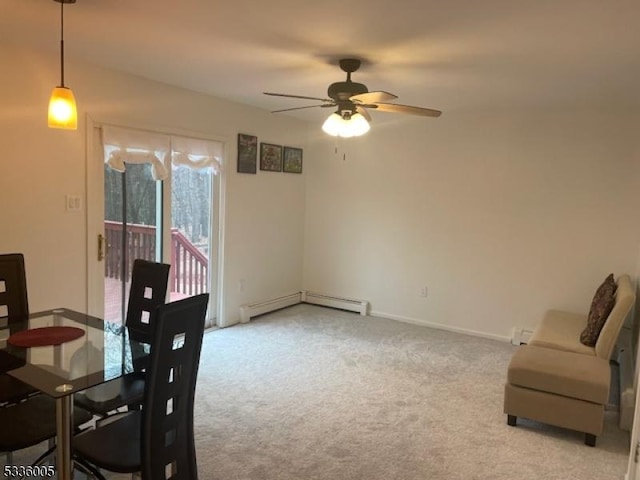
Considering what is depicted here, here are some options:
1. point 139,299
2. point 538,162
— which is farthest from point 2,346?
point 538,162

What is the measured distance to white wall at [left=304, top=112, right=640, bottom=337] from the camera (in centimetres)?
434

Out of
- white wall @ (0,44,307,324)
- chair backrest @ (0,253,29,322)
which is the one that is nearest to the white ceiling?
white wall @ (0,44,307,324)

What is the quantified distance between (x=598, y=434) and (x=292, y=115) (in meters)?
4.19

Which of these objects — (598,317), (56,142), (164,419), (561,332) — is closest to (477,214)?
(561,332)

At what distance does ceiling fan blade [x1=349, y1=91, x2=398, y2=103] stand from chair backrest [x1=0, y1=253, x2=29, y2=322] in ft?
7.24

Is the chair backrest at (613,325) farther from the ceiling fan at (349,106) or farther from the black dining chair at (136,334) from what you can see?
the black dining chair at (136,334)

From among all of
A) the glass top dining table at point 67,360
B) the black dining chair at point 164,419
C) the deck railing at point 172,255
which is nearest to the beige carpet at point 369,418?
the deck railing at point 172,255

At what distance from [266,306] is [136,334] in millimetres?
2988

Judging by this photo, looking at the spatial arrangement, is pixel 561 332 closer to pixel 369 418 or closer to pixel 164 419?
pixel 369 418

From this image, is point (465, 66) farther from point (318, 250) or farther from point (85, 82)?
point (318, 250)

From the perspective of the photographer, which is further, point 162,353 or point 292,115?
point 292,115

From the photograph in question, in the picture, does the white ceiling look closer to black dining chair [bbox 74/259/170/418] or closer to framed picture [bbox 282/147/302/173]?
black dining chair [bbox 74/259/170/418]

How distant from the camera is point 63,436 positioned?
5.69ft

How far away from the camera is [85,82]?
3.46 meters
